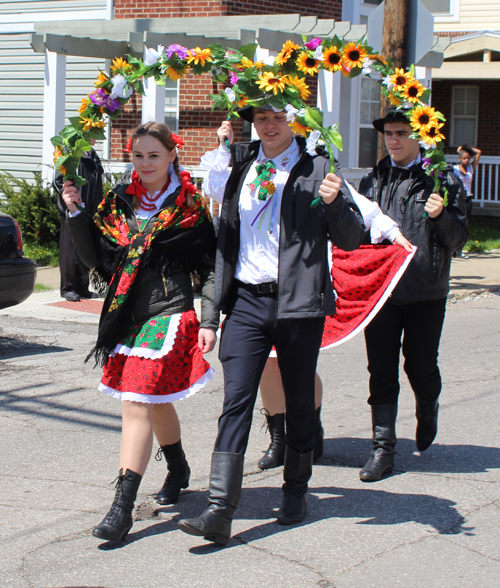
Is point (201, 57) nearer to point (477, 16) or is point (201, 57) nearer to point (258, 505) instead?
point (258, 505)

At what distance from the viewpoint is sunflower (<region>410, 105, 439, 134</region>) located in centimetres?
420

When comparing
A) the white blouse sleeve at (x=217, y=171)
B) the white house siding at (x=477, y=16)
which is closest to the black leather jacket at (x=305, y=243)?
the white blouse sleeve at (x=217, y=171)

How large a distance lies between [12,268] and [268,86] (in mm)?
4591

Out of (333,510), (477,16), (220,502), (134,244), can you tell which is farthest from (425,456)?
(477,16)

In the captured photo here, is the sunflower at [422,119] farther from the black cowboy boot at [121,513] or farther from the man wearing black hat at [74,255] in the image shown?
the man wearing black hat at [74,255]

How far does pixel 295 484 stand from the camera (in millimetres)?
4031

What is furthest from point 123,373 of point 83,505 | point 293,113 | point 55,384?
point 55,384

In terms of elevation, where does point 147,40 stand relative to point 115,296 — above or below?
above

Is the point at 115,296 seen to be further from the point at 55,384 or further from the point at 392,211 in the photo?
the point at 55,384

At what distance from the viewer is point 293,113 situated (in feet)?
11.8

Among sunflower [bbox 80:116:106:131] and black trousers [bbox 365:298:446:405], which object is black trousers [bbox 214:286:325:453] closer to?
black trousers [bbox 365:298:446:405]

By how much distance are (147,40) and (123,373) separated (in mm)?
9757

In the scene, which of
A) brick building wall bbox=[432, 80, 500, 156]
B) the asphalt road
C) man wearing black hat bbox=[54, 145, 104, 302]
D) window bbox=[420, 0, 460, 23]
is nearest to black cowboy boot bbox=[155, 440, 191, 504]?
the asphalt road

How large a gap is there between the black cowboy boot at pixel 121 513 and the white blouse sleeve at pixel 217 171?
144 centimetres
